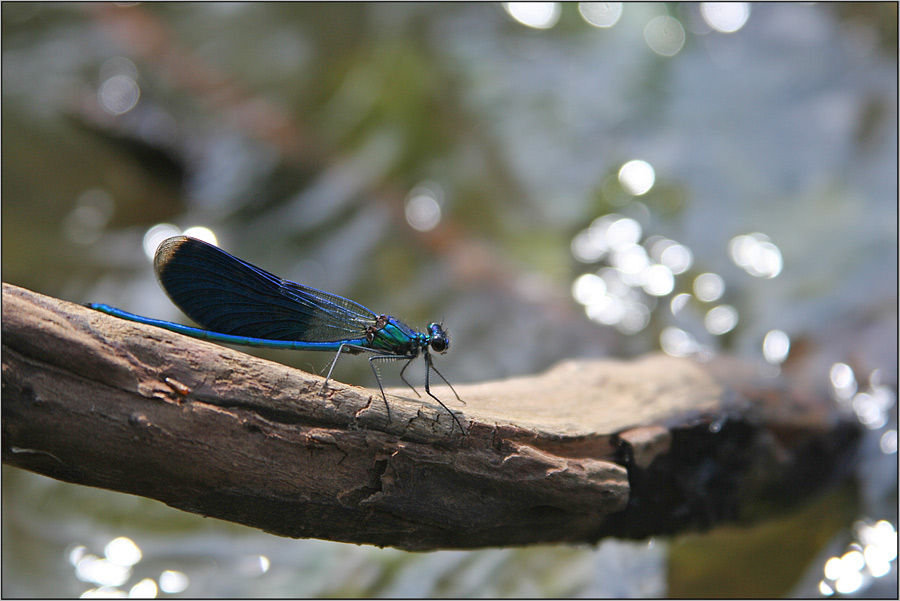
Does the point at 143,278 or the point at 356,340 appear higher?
the point at 143,278

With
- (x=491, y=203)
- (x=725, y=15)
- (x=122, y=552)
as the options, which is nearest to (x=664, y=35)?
(x=725, y=15)

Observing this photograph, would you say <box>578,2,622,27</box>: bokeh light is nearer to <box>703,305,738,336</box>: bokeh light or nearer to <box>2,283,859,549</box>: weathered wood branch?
<box>703,305,738,336</box>: bokeh light

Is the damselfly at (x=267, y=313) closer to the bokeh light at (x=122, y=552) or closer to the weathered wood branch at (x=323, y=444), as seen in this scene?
the weathered wood branch at (x=323, y=444)

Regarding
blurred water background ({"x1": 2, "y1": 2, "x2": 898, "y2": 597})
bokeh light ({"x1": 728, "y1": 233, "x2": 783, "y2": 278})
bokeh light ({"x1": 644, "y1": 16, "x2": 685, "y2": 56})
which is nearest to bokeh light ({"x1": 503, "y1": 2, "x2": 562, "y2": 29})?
blurred water background ({"x1": 2, "y1": 2, "x2": 898, "y2": 597})

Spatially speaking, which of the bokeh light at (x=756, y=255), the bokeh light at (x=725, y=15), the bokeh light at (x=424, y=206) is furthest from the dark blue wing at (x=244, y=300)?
the bokeh light at (x=725, y=15)

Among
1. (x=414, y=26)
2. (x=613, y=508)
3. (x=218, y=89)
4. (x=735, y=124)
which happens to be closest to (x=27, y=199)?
(x=218, y=89)

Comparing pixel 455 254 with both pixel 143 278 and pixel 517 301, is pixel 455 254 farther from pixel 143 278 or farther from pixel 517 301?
pixel 143 278
